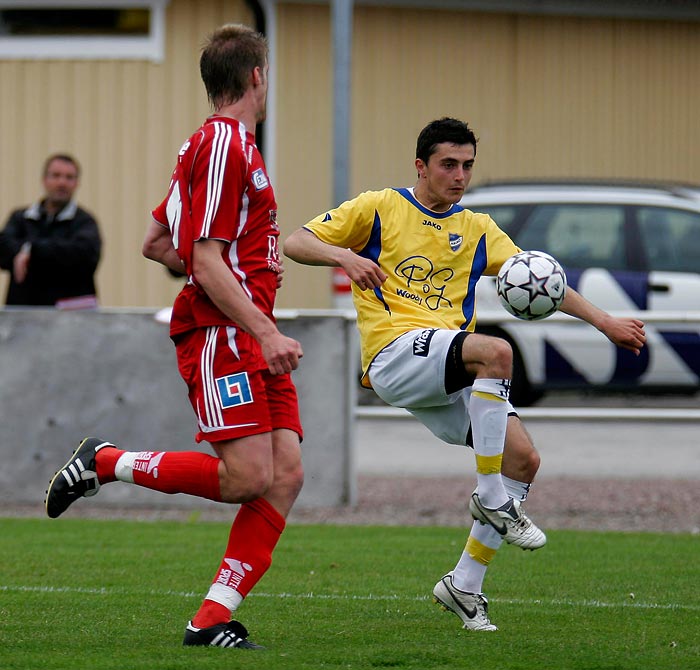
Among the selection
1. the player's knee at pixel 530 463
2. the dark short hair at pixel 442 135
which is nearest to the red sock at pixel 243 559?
the player's knee at pixel 530 463

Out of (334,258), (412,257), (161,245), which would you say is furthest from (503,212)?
(161,245)

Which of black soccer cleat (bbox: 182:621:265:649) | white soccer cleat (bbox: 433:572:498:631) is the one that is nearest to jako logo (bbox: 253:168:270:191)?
black soccer cleat (bbox: 182:621:265:649)

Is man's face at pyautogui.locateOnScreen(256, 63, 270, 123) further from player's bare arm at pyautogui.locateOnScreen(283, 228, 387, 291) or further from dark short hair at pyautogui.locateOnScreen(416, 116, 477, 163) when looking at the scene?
dark short hair at pyautogui.locateOnScreen(416, 116, 477, 163)

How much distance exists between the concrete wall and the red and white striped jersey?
15.0 feet

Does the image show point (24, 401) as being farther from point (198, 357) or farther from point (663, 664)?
point (663, 664)

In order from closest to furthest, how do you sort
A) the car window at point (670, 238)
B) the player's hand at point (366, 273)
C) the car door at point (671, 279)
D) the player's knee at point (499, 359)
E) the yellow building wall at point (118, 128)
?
the player's hand at point (366, 273) → the player's knee at point (499, 359) → the car door at point (671, 279) → the car window at point (670, 238) → the yellow building wall at point (118, 128)

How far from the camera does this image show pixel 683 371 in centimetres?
1301

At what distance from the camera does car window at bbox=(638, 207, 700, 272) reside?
13406mm

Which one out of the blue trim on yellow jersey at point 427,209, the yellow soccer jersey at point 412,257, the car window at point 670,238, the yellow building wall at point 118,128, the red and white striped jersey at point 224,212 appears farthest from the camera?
the yellow building wall at point 118,128

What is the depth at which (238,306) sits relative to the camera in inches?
196

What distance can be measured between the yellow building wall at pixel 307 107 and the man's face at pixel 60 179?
587 centimetres

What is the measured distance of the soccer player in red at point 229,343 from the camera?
5055mm

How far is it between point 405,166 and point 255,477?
11.5 m

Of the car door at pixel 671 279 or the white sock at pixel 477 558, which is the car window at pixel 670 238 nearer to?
the car door at pixel 671 279
